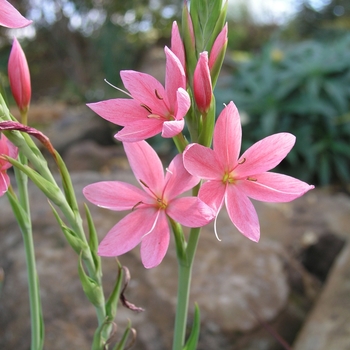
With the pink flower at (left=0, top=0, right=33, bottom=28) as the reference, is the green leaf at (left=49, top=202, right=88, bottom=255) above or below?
below

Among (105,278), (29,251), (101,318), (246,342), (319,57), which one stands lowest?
(246,342)

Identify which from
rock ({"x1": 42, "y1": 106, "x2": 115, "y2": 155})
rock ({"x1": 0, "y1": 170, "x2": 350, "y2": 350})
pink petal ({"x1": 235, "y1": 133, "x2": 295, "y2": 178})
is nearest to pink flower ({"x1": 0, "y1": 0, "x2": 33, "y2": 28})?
pink petal ({"x1": 235, "y1": 133, "x2": 295, "y2": 178})

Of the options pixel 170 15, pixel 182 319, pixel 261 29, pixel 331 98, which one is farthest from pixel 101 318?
pixel 261 29

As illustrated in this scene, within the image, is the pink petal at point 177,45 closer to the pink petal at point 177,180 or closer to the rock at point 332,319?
the pink petal at point 177,180

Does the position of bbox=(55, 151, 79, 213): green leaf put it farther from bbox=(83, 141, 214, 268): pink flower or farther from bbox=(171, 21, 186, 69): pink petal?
bbox=(171, 21, 186, 69): pink petal

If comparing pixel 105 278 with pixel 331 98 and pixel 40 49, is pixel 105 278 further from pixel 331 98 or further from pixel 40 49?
pixel 40 49

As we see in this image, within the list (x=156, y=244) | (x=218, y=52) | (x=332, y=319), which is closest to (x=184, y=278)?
(x=156, y=244)
